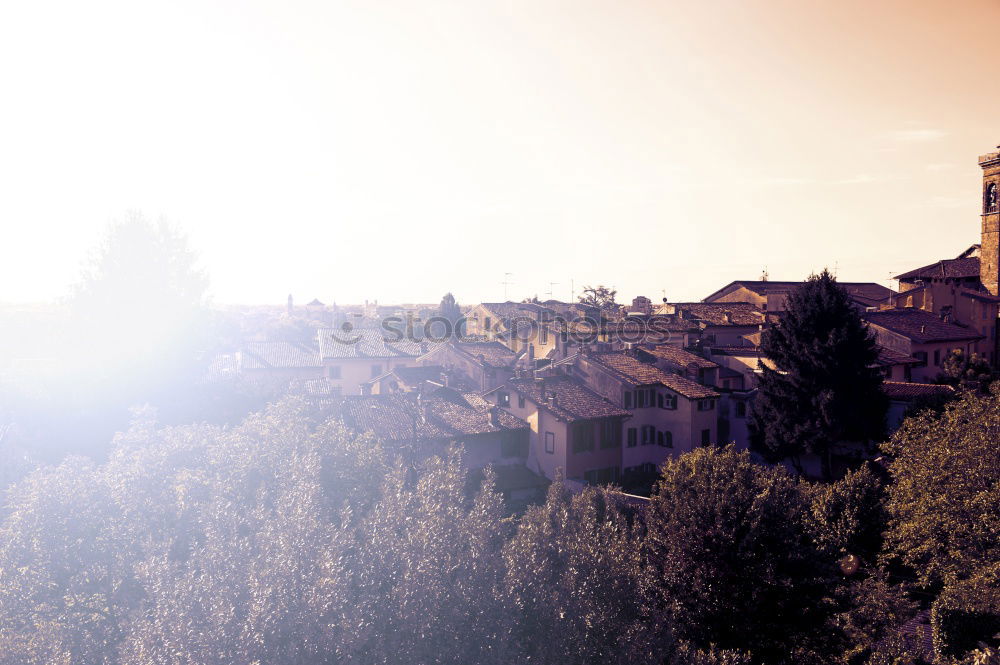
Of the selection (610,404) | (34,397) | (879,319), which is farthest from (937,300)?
(34,397)

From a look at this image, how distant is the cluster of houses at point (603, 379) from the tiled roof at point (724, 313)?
0.16 metres

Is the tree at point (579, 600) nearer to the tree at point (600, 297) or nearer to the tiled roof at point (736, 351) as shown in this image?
the tiled roof at point (736, 351)

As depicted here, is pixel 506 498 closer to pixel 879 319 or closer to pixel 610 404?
pixel 610 404

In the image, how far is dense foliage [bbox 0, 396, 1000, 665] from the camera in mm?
12414

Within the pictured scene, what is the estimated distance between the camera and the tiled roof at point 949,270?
7194 centimetres

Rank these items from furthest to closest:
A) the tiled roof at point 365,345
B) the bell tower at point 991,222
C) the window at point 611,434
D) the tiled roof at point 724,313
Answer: the tiled roof at point 365,345 < the bell tower at point 991,222 < the tiled roof at point 724,313 < the window at point 611,434

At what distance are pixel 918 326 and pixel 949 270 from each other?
96.1 ft

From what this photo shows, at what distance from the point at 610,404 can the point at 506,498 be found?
9799mm

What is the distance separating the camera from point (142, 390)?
2936cm

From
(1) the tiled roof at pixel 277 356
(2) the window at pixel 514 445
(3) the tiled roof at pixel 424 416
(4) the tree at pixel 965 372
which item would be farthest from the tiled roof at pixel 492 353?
(4) the tree at pixel 965 372

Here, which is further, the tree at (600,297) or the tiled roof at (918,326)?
the tree at (600,297)

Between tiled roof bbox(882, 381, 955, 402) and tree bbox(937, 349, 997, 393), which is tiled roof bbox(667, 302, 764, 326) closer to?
tree bbox(937, 349, 997, 393)

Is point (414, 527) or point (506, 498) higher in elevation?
point (414, 527)

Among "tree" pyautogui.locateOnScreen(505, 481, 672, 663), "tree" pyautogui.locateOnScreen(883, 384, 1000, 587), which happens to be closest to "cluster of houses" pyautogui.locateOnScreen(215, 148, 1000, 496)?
"tree" pyautogui.locateOnScreen(505, 481, 672, 663)
